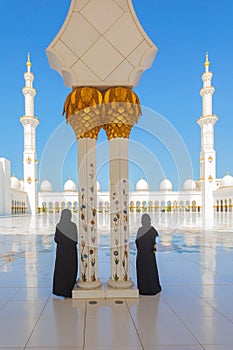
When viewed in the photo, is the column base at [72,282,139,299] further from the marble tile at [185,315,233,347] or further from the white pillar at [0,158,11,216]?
the white pillar at [0,158,11,216]

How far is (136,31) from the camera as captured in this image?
317cm

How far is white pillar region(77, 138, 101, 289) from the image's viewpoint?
3.22 meters

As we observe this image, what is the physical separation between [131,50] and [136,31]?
20 centimetres

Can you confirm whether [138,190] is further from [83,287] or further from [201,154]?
[83,287]

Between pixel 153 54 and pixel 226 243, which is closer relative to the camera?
pixel 153 54

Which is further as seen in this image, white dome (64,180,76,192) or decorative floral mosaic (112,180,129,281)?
white dome (64,180,76,192)

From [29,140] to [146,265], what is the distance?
26.9 m

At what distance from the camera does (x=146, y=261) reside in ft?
10.5

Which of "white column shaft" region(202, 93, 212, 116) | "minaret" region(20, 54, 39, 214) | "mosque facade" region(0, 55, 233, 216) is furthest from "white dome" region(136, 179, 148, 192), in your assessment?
"minaret" region(20, 54, 39, 214)

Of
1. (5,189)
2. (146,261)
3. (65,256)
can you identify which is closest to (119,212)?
(146,261)

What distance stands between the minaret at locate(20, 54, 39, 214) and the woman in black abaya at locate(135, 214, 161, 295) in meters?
26.4

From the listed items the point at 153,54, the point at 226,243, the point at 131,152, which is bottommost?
the point at 226,243

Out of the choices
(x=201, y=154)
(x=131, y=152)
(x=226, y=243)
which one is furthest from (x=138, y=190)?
(x=131, y=152)

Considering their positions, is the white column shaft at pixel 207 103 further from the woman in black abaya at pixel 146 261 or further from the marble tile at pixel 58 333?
the marble tile at pixel 58 333
